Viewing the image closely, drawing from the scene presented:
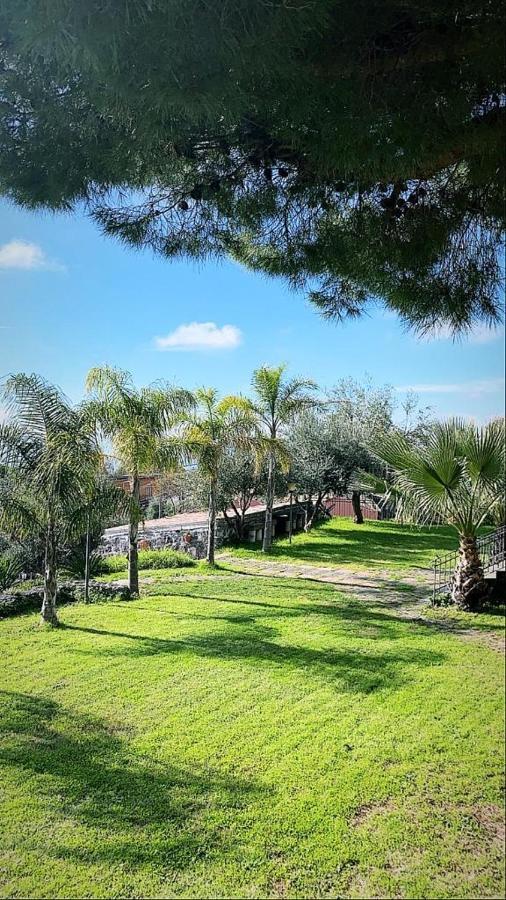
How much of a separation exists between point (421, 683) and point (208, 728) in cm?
68

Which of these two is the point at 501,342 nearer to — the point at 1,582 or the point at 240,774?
the point at 240,774

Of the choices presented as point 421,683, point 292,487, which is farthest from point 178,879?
point 292,487

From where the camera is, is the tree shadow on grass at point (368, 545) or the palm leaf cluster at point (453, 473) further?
the tree shadow on grass at point (368, 545)

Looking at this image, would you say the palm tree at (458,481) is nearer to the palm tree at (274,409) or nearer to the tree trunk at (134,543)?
the palm tree at (274,409)

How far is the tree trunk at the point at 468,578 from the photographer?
3.77 feet

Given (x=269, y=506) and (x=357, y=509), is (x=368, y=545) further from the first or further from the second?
(x=269, y=506)

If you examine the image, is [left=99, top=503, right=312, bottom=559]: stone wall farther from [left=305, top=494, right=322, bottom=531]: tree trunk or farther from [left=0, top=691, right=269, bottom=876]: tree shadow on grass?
[left=0, top=691, right=269, bottom=876]: tree shadow on grass

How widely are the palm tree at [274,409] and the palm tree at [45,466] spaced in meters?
0.67

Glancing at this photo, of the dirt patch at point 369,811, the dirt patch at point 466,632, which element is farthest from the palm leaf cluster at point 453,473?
the dirt patch at point 369,811

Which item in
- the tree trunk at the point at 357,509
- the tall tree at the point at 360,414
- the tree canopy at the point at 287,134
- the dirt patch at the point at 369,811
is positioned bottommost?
the dirt patch at the point at 369,811

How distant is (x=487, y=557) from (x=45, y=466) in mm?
1487

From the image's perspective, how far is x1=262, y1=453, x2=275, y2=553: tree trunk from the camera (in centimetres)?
228

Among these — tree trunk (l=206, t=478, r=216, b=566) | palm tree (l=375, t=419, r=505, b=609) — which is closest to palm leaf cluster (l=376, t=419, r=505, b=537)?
palm tree (l=375, t=419, r=505, b=609)

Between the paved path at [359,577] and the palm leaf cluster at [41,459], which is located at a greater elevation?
the palm leaf cluster at [41,459]
